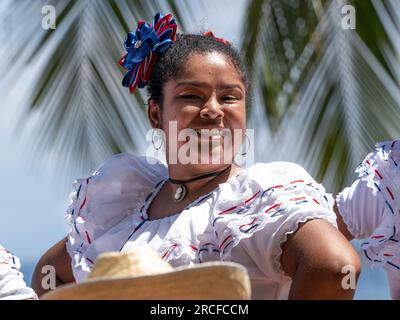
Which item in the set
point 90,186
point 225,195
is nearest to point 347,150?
point 90,186

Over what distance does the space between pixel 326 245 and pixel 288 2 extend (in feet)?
10.8

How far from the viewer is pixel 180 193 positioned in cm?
289

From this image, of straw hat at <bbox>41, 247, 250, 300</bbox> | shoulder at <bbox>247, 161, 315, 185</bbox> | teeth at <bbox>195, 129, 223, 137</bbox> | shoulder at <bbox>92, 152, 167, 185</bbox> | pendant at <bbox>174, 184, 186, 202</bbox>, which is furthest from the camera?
shoulder at <bbox>92, 152, 167, 185</bbox>

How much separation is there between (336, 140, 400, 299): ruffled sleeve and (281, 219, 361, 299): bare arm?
939 mm

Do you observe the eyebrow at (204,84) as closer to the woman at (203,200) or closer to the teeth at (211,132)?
the woman at (203,200)

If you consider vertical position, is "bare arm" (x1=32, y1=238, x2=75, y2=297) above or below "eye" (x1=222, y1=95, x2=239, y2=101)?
below

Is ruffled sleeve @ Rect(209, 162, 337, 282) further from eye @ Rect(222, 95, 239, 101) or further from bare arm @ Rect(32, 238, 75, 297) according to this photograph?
bare arm @ Rect(32, 238, 75, 297)

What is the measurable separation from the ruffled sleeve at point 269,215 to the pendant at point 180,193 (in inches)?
12.5

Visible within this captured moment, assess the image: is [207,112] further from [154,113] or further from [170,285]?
[170,285]

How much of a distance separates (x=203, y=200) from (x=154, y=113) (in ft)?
1.63

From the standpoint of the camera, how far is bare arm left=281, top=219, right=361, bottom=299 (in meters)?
2.20

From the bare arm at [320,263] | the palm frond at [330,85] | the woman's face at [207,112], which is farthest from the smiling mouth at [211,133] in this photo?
the palm frond at [330,85]

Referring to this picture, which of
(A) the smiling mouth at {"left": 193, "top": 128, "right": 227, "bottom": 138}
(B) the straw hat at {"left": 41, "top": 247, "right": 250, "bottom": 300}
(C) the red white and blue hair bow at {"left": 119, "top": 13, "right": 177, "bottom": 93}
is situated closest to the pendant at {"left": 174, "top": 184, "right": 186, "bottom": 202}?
(A) the smiling mouth at {"left": 193, "top": 128, "right": 227, "bottom": 138}

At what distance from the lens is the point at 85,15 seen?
5250mm
